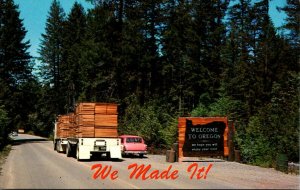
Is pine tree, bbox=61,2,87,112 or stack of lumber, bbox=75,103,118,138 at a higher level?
pine tree, bbox=61,2,87,112

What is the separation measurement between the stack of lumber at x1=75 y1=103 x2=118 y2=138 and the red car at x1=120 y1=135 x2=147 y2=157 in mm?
3295

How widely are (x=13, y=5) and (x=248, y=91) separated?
110 feet

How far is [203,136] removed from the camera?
1019 inches

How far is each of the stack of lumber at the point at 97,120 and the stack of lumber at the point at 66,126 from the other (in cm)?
295

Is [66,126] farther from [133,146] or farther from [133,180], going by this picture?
[133,180]

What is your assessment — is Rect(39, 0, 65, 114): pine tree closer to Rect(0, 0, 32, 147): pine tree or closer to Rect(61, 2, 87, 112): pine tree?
Rect(61, 2, 87, 112): pine tree

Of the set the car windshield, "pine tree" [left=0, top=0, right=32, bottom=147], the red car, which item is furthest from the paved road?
"pine tree" [left=0, top=0, right=32, bottom=147]

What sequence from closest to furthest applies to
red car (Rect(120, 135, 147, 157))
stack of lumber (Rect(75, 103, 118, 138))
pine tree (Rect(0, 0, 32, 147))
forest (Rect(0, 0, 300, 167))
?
stack of lumber (Rect(75, 103, 118, 138)), red car (Rect(120, 135, 147, 157)), forest (Rect(0, 0, 300, 167)), pine tree (Rect(0, 0, 32, 147))

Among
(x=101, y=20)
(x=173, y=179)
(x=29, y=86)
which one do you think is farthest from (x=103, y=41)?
(x=173, y=179)

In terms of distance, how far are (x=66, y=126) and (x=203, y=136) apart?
1196 centimetres

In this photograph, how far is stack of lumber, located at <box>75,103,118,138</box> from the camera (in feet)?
84.8

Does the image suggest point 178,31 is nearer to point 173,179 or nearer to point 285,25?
point 285,25

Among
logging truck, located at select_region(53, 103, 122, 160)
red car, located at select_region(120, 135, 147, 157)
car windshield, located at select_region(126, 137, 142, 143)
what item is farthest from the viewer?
car windshield, located at select_region(126, 137, 142, 143)

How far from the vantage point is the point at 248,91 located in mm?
46969
